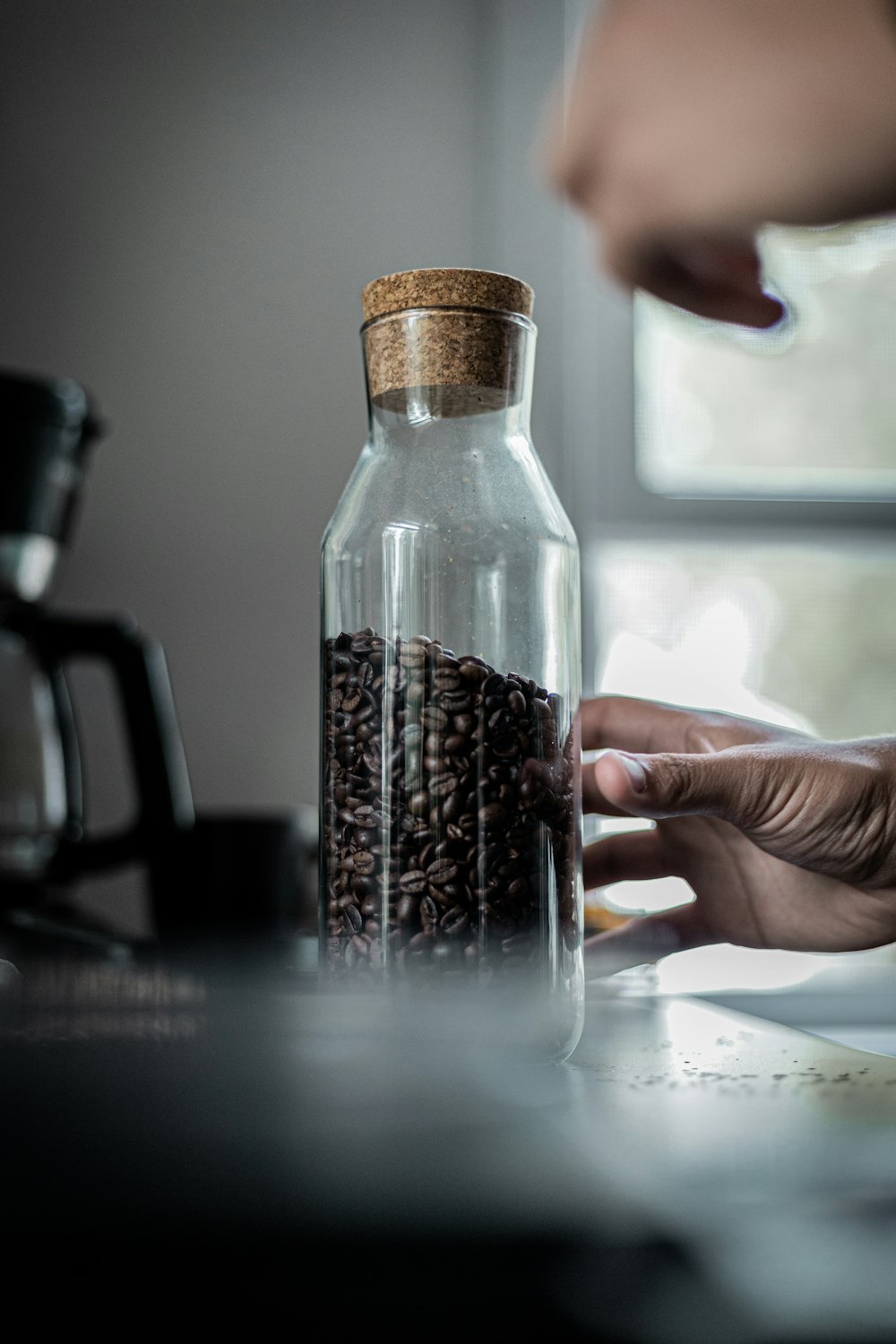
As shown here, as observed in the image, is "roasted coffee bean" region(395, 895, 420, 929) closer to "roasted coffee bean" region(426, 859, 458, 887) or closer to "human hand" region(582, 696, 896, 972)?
"roasted coffee bean" region(426, 859, 458, 887)

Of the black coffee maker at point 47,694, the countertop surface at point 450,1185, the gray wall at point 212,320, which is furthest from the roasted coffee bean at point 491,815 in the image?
the gray wall at point 212,320

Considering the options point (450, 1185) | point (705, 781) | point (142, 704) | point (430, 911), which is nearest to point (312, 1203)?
point (450, 1185)

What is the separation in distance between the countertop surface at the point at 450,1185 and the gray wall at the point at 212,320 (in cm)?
129

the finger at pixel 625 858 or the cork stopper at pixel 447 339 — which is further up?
the cork stopper at pixel 447 339

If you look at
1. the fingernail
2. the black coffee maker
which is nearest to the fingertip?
the fingernail

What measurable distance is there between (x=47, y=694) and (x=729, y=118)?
107 centimetres

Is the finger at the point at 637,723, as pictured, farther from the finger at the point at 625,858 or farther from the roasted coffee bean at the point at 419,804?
the roasted coffee bean at the point at 419,804

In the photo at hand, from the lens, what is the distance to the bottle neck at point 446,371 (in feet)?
1.30

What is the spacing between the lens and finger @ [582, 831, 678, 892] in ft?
2.17

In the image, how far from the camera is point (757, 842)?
1.84ft

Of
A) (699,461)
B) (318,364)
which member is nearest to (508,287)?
(318,364)

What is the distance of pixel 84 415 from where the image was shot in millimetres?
1212

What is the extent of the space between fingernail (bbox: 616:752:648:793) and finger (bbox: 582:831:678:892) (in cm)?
22

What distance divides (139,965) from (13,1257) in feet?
1.31
